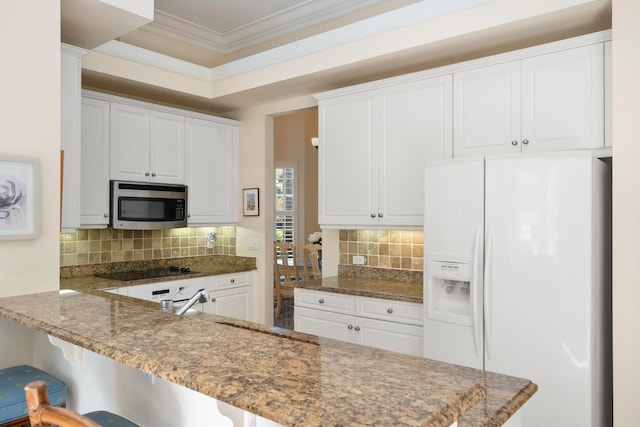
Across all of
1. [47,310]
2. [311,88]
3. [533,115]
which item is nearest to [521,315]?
[533,115]

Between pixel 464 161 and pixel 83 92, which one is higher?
pixel 83 92

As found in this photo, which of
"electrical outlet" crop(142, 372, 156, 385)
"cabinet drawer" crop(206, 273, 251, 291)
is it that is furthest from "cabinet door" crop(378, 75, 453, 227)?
"electrical outlet" crop(142, 372, 156, 385)

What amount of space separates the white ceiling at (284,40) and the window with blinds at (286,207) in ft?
12.5

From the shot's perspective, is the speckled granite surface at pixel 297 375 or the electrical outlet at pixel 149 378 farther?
the electrical outlet at pixel 149 378

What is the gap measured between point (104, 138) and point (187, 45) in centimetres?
129

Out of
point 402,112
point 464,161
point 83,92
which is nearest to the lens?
point 464,161

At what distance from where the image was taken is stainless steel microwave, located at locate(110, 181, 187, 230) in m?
3.75

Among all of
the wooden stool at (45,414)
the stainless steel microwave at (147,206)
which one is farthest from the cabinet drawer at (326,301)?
the wooden stool at (45,414)

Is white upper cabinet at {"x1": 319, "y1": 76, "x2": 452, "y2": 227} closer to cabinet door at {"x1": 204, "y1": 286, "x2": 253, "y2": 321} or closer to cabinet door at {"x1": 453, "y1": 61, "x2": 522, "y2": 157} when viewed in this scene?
cabinet door at {"x1": 453, "y1": 61, "x2": 522, "y2": 157}

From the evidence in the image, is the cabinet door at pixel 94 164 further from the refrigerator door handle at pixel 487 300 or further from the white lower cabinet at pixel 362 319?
the refrigerator door handle at pixel 487 300

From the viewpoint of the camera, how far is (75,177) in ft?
9.82

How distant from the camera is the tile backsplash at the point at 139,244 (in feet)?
12.6

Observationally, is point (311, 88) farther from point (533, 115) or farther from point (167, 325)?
point (167, 325)

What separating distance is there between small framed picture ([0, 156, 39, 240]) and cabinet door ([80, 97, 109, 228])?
4.21 feet
